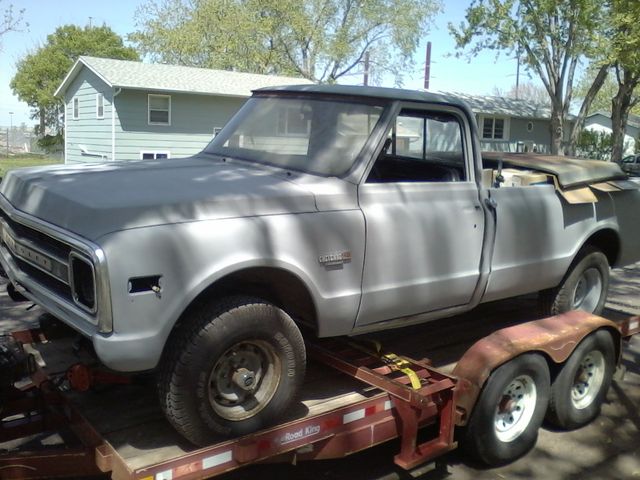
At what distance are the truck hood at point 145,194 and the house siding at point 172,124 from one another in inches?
694

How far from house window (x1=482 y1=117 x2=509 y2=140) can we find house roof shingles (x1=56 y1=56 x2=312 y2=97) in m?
12.4

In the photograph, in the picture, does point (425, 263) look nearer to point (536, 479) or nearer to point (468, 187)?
point (468, 187)

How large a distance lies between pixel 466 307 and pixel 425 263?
2.18 feet

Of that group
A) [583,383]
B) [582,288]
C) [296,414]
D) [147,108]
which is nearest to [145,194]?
[296,414]

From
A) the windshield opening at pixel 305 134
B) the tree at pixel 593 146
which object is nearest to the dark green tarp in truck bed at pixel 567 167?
the windshield opening at pixel 305 134

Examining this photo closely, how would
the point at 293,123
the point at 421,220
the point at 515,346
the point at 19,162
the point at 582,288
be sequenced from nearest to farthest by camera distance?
the point at 421,220 < the point at 515,346 < the point at 293,123 < the point at 582,288 < the point at 19,162

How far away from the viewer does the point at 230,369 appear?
3240mm

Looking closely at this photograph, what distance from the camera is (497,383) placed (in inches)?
158

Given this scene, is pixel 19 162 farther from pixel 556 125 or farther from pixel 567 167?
pixel 567 167

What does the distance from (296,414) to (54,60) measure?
1573 inches

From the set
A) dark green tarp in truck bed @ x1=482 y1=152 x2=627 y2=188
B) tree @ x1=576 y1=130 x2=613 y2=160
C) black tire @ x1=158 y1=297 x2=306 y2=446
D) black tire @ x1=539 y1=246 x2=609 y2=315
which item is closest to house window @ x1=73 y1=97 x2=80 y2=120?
dark green tarp in truck bed @ x1=482 y1=152 x2=627 y2=188

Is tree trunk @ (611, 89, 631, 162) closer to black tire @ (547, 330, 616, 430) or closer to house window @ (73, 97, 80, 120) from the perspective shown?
house window @ (73, 97, 80, 120)

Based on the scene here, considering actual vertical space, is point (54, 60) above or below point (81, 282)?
above

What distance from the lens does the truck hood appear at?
2.96 metres
